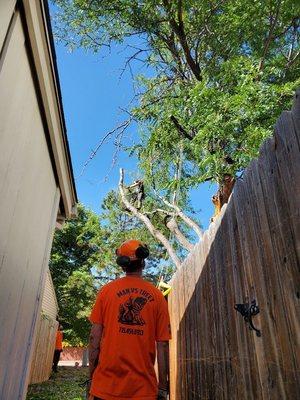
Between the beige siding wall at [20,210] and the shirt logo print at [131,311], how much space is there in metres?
0.84

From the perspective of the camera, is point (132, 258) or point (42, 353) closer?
point (132, 258)

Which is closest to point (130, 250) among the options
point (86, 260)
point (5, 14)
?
point (5, 14)

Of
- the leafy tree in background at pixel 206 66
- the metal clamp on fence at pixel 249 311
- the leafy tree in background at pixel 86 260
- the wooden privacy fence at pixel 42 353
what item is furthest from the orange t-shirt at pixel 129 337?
the leafy tree in background at pixel 86 260

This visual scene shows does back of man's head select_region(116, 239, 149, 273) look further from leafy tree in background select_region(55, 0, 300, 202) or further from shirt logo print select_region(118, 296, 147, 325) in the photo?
leafy tree in background select_region(55, 0, 300, 202)

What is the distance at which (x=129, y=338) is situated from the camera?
7.91 feet

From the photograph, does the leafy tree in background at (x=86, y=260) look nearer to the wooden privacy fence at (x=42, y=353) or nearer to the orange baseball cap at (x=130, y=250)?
the wooden privacy fence at (x=42, y=353)

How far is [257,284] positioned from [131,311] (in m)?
0.91

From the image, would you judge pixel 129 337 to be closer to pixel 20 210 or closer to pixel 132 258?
pixel 132 258

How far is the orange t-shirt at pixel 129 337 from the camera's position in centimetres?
228

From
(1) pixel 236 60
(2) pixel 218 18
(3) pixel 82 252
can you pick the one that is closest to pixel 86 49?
(2) pixel 218 18

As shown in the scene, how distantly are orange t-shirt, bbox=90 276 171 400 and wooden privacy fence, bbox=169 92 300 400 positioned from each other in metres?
0.57

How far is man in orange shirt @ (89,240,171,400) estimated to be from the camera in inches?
90.1

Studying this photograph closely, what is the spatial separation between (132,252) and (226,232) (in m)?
0.81

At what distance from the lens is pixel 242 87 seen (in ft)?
20.5
